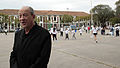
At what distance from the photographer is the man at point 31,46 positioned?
1795 millimetres

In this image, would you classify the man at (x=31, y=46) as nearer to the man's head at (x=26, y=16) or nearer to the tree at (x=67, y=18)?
the man's head at (x=26, y=16)

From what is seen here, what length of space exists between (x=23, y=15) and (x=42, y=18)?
271 feet

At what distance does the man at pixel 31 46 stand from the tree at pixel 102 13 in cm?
6501

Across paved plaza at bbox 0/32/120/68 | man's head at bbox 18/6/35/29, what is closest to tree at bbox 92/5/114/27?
paved plaza at bbox 0/32/120/68

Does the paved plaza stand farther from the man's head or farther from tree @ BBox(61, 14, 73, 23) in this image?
tree @ BBox(61, 14, 73, 23)

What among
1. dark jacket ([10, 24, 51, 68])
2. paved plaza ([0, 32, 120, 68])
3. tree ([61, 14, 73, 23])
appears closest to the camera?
dark jacket ([10, 24, 51, 68])

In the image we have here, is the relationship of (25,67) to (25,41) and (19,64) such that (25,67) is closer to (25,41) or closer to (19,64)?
(19,64)

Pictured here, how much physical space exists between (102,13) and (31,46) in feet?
216

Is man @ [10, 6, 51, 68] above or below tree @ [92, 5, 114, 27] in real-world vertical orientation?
below

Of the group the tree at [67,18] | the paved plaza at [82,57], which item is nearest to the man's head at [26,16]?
the paved plaza at [82,57]

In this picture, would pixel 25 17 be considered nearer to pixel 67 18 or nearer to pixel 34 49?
pixel 34 49

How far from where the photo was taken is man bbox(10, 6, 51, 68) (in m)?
1.79

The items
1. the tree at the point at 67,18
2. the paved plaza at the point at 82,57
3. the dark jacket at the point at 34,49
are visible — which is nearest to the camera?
the dark jacket at the point at 34,49

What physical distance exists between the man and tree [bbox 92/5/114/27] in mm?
65012
